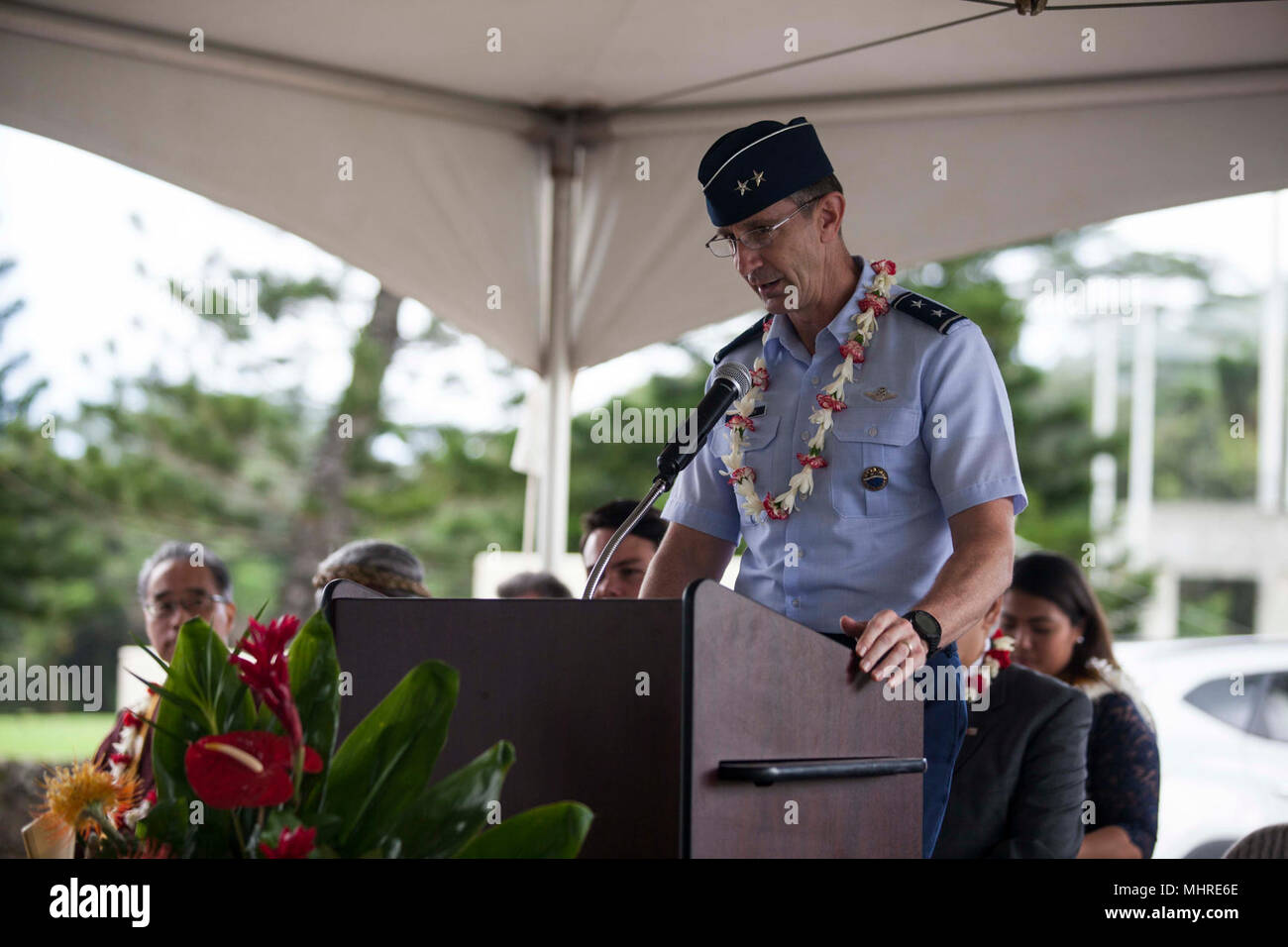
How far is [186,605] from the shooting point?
3.52m

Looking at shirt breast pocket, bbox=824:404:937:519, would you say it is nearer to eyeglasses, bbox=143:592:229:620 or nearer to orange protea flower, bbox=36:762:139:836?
orange protea flower, bbox=36:762:139:836

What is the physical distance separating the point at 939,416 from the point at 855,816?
66 centimetres

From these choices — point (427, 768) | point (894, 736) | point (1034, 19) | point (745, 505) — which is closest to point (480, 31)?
point (1034, 19)

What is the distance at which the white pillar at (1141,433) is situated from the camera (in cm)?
1898

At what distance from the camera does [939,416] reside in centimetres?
197

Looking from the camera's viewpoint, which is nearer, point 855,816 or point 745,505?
point 855,816

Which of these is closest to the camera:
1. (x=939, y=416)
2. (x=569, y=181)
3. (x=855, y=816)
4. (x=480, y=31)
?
(x=855, y=816)

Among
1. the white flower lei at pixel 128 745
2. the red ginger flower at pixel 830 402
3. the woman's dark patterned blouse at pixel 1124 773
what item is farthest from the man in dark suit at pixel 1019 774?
the white flower lei at pixel 128 745

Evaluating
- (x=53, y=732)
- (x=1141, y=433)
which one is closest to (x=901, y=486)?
(x=53, y=732)

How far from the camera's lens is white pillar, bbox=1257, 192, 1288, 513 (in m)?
16.9

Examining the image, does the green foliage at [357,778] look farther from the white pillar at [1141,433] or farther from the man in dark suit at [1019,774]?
the white pillar at [1141,433]

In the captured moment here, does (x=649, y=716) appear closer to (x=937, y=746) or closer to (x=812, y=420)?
(x=937, y=746)

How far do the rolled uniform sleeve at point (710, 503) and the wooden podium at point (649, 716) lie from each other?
629 mm
